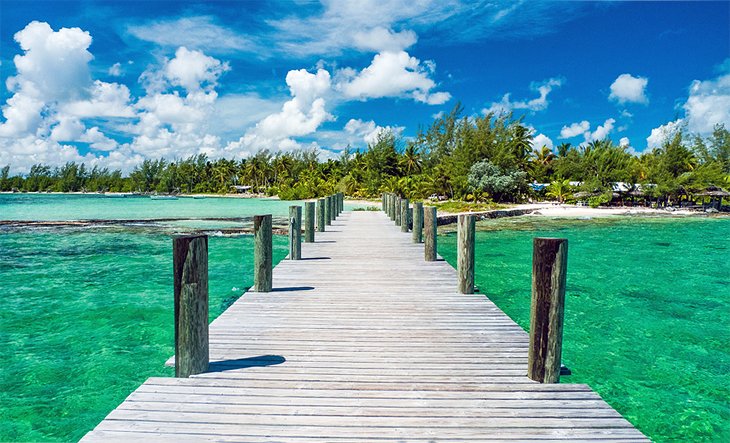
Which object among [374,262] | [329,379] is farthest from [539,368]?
[374,262]

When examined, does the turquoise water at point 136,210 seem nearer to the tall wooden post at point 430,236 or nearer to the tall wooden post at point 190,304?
the tall wooden post at point 430,236

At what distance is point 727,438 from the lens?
5.54 metres

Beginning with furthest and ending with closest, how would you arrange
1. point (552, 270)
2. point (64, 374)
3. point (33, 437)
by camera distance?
point (64, 374), point (33, 437), point (552, 270)

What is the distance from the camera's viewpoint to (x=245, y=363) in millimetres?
4324

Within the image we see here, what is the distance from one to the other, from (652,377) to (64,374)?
8978mm

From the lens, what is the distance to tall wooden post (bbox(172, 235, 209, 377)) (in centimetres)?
395

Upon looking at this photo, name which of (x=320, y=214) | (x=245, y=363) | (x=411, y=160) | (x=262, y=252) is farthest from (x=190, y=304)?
(x=411, y=160)

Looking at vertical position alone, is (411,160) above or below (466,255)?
above

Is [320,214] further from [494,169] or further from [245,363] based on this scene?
[494,169]

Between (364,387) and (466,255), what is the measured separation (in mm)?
3808

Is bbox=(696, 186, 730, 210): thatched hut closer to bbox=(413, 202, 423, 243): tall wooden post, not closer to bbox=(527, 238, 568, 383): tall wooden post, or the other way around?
bbox=(413, 202, 423, 243): tall wooden post

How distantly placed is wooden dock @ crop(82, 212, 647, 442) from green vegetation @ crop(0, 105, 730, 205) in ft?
141

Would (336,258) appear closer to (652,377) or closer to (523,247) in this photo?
(652,377)

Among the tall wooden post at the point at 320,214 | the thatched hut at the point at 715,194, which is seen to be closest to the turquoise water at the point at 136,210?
the tall wooden post at the point at 320,214
